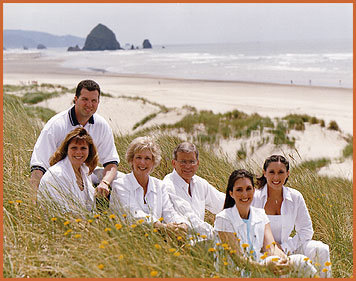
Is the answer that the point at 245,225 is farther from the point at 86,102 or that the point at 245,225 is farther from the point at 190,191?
the point at 86,102

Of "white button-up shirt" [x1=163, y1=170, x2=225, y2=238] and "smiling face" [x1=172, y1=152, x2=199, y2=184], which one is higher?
"smiling face" [x1=172, y1=152, x2=199, y2=184]

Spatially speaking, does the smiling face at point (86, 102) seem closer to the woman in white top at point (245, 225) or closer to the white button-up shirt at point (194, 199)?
the white button-up shirt at point (194, 199)

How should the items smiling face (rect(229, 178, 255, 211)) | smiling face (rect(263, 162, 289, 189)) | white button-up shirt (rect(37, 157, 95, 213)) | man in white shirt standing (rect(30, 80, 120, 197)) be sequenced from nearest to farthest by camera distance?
1. smiling face (rect(229, 178, 255, 211))
2. white button-up shirt (rect(37, 157, 95, 213))
3. smiling face (rect(263, 162, 289, 189))
4. man in white shirt standing (rect(30, 80, 120, 197))

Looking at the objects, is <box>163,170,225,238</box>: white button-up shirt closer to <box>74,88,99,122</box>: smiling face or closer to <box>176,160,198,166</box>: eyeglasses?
<box>176,160,198,166</box>: eyeglasses

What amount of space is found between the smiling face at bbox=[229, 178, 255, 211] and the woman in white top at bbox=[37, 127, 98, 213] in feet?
4.16

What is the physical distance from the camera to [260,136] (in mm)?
15977

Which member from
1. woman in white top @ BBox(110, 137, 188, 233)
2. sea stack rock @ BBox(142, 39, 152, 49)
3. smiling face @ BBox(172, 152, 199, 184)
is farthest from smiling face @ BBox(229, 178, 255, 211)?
sea stack rock @ BBox(142, 39, 152, 49)

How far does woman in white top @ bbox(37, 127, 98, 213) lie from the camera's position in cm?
404

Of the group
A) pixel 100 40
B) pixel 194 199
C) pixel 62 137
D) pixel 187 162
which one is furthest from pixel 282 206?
pixel 100 40

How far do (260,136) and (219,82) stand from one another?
922 inches

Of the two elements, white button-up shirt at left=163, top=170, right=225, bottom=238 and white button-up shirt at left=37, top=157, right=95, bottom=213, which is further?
white button-up shirt at left=163, top=170, right=225, bottom=238

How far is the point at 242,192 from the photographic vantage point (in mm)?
3811

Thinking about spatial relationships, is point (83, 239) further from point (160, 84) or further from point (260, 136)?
point (160, 84)

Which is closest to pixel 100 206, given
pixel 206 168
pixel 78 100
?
pixel 78 100
